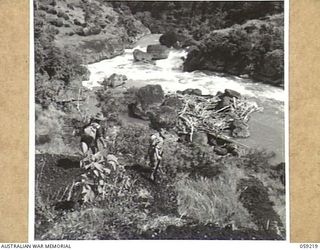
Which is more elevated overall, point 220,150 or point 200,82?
point 200,82

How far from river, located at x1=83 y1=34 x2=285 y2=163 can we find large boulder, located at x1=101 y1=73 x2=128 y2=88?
0.02 meters

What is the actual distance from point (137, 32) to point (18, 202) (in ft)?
3.21

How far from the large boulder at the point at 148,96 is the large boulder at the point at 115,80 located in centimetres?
9

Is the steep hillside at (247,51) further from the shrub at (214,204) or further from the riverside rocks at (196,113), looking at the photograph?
the shrub at (214,204)

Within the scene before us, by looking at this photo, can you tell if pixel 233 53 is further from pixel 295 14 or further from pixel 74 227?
pixel 74 227

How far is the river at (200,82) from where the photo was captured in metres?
2.40

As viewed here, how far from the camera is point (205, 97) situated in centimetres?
244

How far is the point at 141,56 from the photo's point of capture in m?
2.48

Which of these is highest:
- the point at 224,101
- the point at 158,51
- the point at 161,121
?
the point at 158,51

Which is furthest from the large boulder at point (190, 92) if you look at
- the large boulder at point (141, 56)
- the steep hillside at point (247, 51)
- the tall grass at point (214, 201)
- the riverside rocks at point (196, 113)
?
the tall grass at point (214, 201)

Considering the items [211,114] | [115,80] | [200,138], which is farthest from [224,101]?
[115,80]

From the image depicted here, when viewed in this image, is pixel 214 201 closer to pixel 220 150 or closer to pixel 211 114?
pixel 220 150

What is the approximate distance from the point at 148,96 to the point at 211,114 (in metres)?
0.31

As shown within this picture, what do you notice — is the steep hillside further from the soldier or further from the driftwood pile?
the soldier
